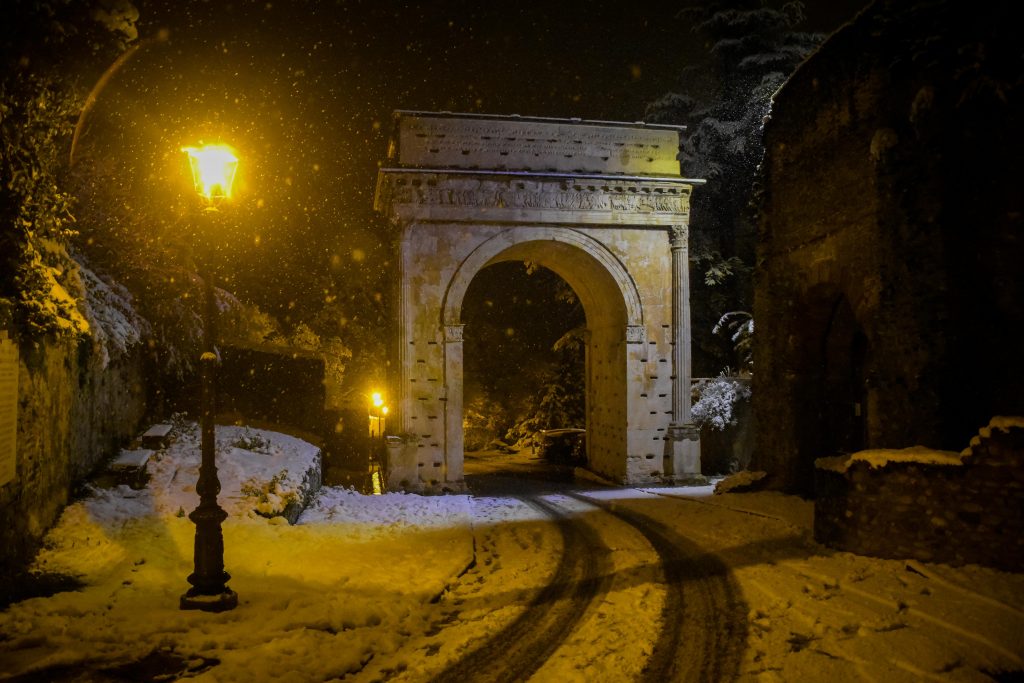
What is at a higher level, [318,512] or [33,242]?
[33,242]

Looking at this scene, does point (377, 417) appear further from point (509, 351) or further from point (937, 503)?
point (937, 503)

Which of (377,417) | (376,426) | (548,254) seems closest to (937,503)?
(548,254)

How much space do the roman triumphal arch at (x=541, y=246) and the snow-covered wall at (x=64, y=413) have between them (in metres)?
5.99

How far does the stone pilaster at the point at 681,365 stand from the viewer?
17812 millimetres

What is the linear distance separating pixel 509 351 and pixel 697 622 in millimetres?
24974

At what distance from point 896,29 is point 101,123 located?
1399 cm

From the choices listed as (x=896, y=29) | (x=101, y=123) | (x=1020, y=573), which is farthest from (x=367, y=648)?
(x=101, y=123)

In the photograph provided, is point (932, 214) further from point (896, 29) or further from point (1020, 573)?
point (1020, 573)

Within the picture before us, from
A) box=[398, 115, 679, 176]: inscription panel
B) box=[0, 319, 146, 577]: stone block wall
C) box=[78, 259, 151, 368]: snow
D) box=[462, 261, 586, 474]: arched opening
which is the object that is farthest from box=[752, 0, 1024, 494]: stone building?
box=[462, 261, 586, 474]: arched opening

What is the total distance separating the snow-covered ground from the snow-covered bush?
9.91 m

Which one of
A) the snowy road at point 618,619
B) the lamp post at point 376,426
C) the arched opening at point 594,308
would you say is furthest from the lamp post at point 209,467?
the lamp post at point 376,426

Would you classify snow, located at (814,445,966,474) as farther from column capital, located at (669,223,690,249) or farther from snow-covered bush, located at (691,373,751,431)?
snow-covered bush, located at (691,373,751,431)

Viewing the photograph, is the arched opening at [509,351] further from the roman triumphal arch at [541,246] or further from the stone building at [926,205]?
the stone building at [926,205]

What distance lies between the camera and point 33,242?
7.47m
